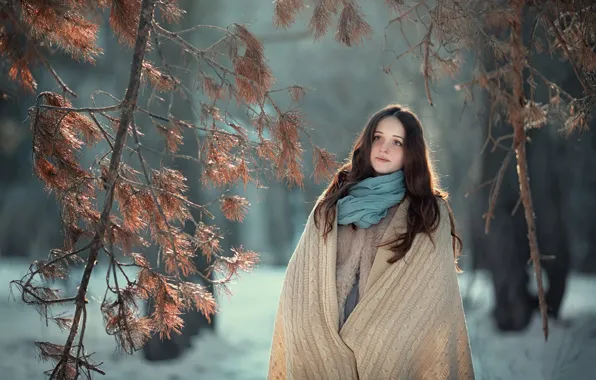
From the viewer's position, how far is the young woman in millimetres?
2311

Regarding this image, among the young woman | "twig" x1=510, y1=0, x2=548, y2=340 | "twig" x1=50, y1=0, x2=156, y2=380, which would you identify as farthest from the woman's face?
"twig" x1=50, y1=0, x2=156, y2=380

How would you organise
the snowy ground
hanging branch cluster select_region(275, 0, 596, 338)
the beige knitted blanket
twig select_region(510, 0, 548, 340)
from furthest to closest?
1. the snowy ground
2. twig select_region(510, 0, 548, 340)
3. hanging branch cluster select_region(275, 0, 596, 338)
4. the beige knitted blanket

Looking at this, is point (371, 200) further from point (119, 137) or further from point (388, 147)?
point (119, 137)

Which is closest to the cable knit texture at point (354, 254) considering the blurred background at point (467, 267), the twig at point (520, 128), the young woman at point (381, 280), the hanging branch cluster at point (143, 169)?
the young woman at point (381, 280)

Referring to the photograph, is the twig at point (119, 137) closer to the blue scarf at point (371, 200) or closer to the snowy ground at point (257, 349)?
the blue scarf at point (371, 200)

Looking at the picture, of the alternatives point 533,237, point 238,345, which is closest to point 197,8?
point 238,345

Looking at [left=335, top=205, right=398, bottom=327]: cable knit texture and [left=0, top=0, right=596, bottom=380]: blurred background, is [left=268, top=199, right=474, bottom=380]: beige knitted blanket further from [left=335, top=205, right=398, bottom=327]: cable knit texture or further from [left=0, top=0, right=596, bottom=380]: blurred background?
[left=0, top=0, right=596, bottom=380]: blurred background

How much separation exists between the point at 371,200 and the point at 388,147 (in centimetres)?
22

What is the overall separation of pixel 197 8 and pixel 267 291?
3474 mm

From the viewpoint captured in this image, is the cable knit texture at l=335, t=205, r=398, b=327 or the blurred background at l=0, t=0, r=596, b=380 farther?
the blurred background at l=0, t=0, r=596, b=380

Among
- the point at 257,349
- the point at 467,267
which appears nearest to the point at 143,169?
the point at 257,349

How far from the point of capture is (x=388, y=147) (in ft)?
8.25

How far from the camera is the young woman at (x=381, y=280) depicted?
7.58ft

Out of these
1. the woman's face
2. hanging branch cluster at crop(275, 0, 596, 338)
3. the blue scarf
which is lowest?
the blue scarf
